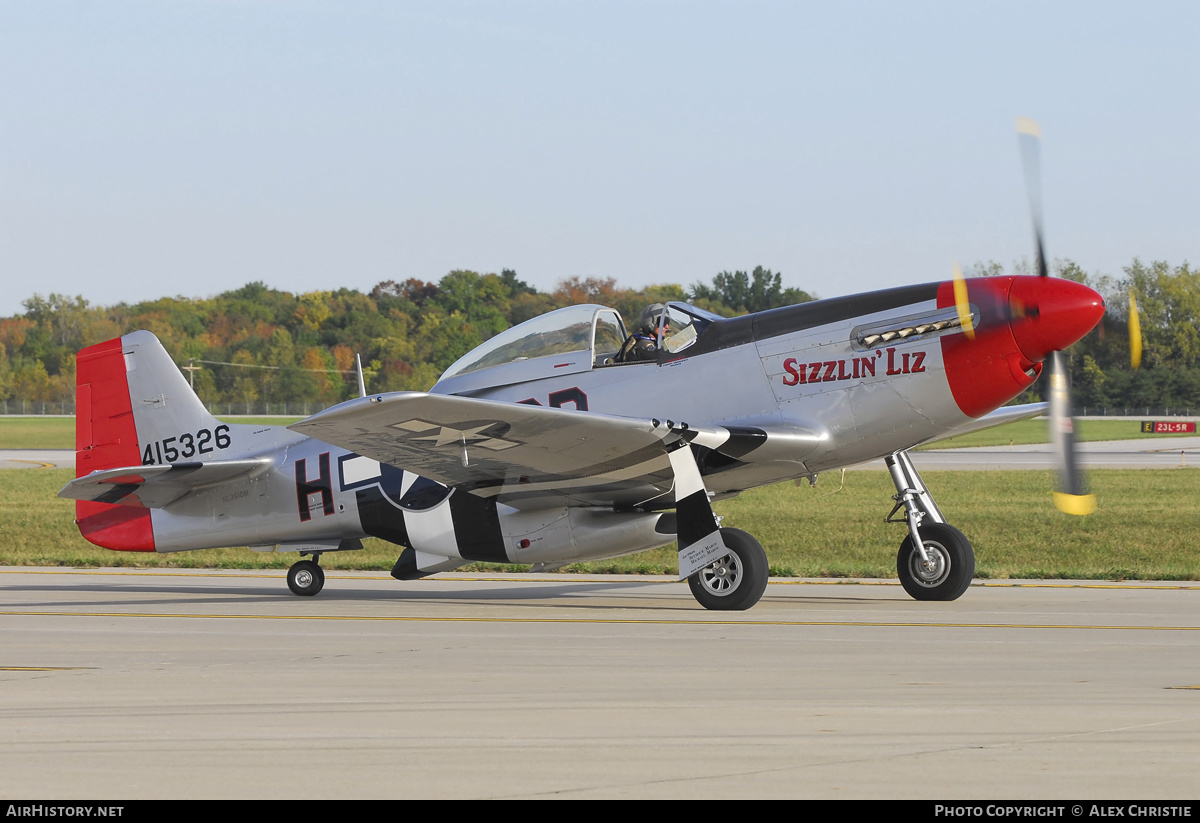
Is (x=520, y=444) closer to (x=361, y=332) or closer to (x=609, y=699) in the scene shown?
(x=609, y=699)

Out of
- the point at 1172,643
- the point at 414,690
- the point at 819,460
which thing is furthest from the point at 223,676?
the point at 1172,643

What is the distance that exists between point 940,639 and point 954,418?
2545 mm

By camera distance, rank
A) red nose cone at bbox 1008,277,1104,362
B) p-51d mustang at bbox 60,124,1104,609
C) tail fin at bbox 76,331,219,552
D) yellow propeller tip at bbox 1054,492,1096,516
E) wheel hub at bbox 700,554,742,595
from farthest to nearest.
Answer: tail fin at bbox 76,331,219,552, wheel hub at bbox 700,554,742,595, yellow propeller tip at bbox 1054,492,1096,516, p-51d mustang at bbox 60,124,1104,609, red nose cone at bbox 1008,277,1104,362

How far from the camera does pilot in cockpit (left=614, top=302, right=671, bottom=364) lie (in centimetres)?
1188

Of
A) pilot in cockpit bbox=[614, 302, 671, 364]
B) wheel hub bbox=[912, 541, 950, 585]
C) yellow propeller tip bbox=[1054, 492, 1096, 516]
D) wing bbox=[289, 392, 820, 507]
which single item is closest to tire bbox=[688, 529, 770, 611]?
wing bbox=[289, 392, 820, 507]

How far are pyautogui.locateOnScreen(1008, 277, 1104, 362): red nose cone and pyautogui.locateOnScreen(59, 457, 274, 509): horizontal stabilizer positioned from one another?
25.4 ft

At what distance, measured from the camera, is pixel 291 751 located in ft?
17.7

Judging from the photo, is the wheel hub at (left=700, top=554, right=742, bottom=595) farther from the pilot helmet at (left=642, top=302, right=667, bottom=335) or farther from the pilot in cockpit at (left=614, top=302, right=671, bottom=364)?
the pilot helmet at (left=642, top=302, right=667, bottom=335)

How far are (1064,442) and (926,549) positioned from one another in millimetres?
1734

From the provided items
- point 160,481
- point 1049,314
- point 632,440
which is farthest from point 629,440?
point 160,481

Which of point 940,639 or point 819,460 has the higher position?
point 819,460

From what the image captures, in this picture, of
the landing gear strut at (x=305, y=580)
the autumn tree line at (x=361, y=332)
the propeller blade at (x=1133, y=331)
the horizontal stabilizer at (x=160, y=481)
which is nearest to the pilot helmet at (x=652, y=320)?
the propeller blade at (x=1133, y=331)

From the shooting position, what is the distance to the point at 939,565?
12.2 m
